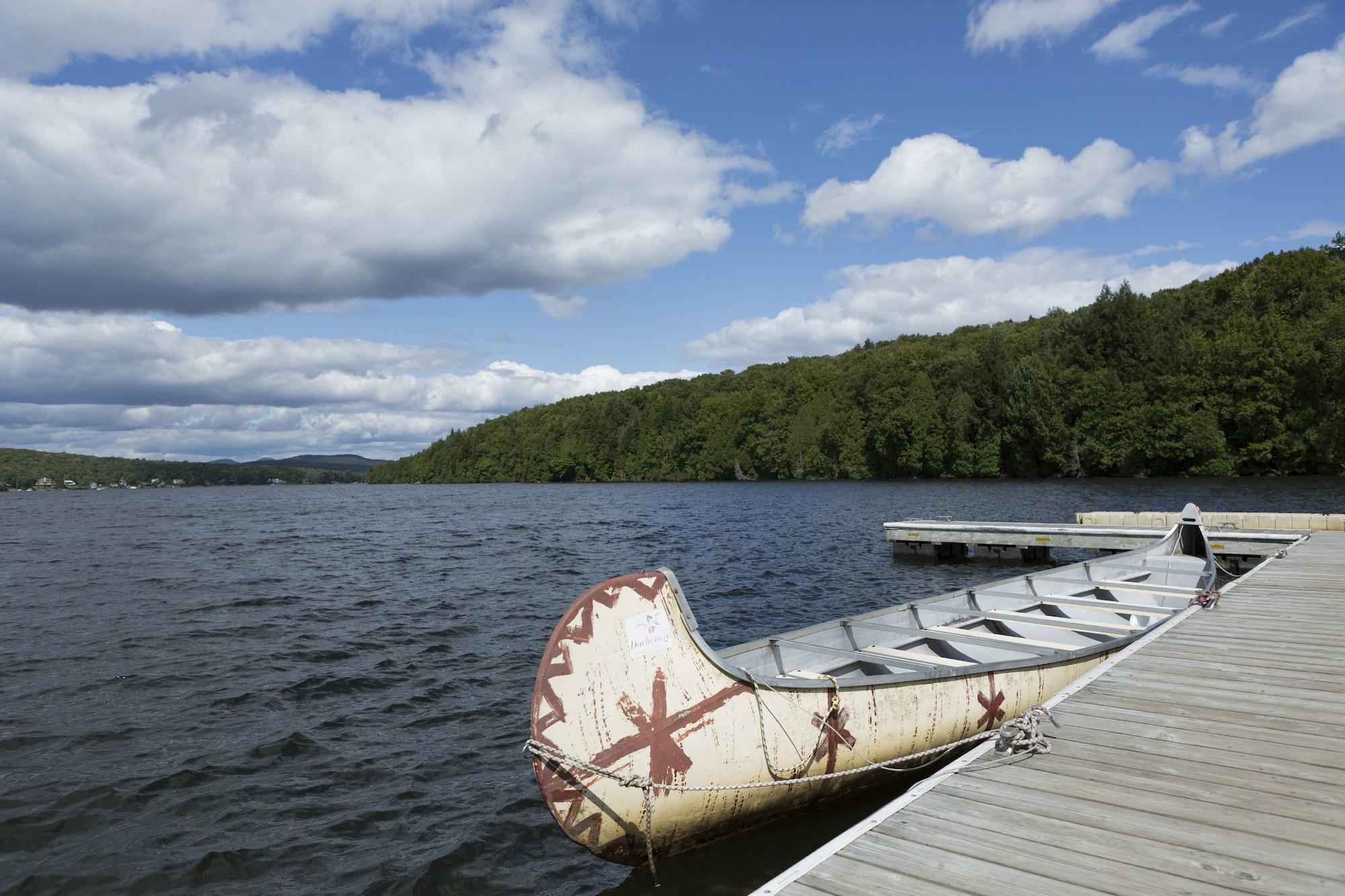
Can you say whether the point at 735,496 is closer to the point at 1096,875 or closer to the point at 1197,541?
the point at 1197,541

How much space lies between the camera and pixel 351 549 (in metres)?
28.7

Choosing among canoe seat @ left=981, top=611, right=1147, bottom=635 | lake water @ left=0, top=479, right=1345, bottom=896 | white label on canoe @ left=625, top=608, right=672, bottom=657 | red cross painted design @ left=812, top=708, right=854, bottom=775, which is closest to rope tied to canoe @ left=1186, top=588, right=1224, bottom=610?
canoe seat @ left=981, top=611, right=1147, bottom=635

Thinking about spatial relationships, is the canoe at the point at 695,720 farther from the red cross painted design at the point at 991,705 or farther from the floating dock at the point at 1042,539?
the floating dock at the point at 1042,539

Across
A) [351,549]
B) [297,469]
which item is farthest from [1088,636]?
[297,469]

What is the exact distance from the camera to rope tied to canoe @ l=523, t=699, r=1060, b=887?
486cm

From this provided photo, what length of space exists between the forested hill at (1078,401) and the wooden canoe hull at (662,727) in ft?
209

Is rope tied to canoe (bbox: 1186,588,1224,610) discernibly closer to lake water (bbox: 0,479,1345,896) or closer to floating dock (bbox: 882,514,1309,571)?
lake water (bbox: 0,479,1345,896)

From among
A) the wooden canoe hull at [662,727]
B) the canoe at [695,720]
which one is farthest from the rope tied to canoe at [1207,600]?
the wooden canoe hull at [662,727]

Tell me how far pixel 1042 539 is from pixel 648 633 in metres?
20.5

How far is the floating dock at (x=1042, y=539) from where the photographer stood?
62.6 feet

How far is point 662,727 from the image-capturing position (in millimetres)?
5164


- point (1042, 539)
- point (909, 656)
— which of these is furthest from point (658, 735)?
point (1042, 539)

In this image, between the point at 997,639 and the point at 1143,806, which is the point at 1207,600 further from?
the point at 1143,806

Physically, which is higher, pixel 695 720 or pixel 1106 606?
pixel 695 720
